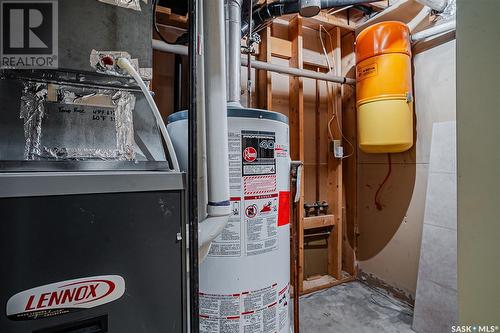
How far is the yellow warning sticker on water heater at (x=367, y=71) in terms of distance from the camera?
6.66 ft

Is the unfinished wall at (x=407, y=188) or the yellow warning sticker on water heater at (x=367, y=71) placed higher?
the yellow warning sticker on water heater at (x=367, y=71)

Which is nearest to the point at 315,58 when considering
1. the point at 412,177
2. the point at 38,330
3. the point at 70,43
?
the point at 412,177

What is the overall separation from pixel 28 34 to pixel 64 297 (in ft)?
2.09

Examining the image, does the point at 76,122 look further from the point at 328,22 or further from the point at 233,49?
the point at 328,22

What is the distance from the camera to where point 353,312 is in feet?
6.60

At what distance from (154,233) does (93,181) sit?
0.18 meters

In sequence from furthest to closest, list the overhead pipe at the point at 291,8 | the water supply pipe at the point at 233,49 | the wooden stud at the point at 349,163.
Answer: the wooden stud at the point at 349,163, the overhead pipe at the point at 291,8, the water supply pipe at the point at 233,49

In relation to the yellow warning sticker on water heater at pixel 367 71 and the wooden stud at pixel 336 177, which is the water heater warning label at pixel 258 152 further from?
the wooden stud at pixel 336 177

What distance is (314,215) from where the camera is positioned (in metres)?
2.53

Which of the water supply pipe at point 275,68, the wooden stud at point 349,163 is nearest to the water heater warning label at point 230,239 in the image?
the water supply pipe at point 275,68

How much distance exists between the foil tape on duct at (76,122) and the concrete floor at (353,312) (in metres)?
1.80

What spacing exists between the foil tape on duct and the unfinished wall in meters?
2.20

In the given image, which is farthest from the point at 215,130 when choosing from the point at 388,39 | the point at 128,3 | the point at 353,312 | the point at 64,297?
the point at 353,312

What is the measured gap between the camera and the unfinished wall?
6.49ft
